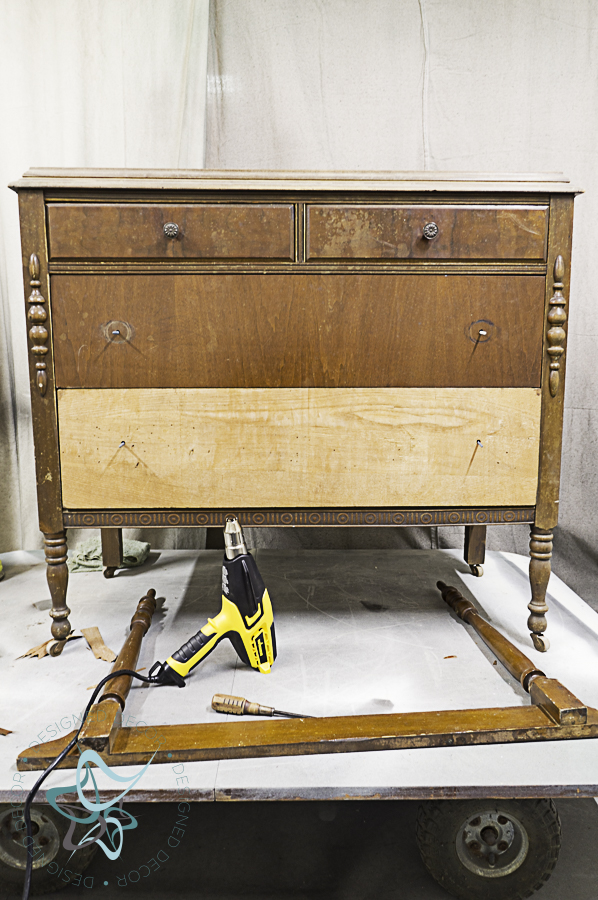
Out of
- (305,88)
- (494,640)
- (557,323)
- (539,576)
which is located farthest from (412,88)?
(494,640)

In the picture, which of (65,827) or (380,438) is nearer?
(65,827)

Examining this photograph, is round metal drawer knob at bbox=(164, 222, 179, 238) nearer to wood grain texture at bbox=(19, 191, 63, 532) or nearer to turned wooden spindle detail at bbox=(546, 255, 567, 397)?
wood grain texture at bbox=(19, 191, 63, 532)

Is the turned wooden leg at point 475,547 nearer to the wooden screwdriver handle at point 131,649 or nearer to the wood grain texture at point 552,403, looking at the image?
the wood grain texture at point 552,403

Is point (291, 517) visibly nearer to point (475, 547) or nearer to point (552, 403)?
point (552, 403)

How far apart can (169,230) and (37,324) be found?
37cm

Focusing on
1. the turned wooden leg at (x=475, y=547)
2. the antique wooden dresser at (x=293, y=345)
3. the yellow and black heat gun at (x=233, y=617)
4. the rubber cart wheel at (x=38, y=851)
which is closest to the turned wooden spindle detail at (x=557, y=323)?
the antique wooden dresser at (x=293, y=345)

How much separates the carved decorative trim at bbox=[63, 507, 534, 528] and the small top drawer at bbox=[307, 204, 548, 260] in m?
0.61

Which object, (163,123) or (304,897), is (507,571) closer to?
(304,897)

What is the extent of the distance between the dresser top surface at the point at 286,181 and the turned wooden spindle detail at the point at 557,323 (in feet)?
0.60

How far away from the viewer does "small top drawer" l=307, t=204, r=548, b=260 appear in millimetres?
1446

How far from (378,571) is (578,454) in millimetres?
895

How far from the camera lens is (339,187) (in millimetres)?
1423

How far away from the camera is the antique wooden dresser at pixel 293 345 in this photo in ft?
4.70

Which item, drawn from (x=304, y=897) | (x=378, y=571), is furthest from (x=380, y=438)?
(x=304, y=897)
